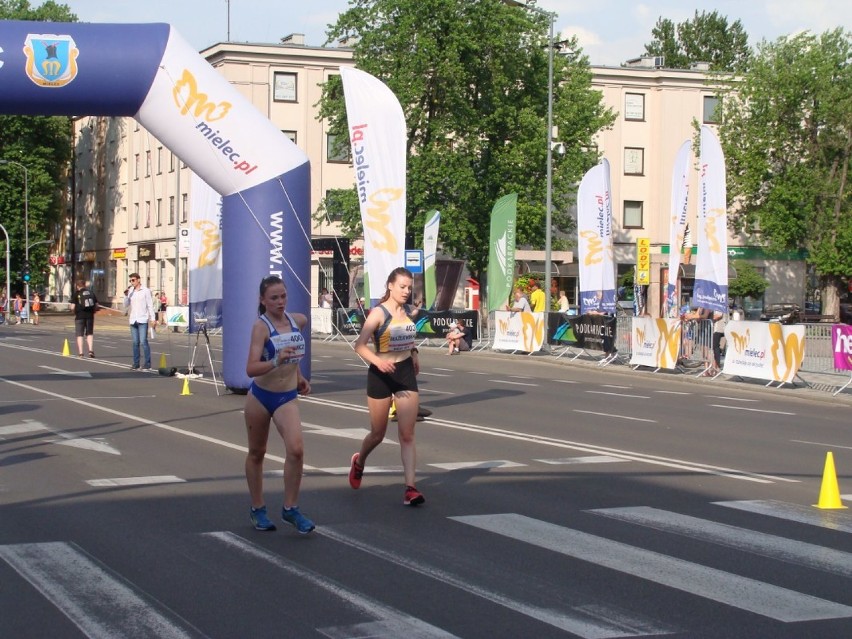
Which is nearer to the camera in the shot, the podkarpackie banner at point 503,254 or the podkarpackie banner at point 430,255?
the podkarpackie banner at point 503,254

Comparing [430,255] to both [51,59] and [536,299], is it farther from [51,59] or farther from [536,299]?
[51,59]

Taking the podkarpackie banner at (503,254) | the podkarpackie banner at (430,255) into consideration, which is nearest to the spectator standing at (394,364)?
the podkarpackie banner at (503,254)

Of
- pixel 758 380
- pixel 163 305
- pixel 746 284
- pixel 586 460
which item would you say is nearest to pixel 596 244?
pixel 758 380

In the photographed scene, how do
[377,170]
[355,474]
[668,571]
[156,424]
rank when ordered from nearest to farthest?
1. [668,571]
2. [355,474]
3. [156,424]
4. [377,170]

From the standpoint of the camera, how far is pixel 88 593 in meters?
6.52

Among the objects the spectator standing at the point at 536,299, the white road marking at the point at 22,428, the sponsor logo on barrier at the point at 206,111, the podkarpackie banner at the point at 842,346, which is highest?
the sponsor logo on barrier at the point at 206,111

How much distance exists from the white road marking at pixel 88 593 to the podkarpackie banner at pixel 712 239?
1906cm

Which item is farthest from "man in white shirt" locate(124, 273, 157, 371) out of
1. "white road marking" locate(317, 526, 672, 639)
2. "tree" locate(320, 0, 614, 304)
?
"tree" locate(320, 0, 614, 304)

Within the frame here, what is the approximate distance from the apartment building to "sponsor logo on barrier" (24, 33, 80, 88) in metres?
38.6

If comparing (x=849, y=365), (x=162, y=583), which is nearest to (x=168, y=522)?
(x=162, y=583)

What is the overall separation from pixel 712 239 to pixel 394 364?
54.8 ft

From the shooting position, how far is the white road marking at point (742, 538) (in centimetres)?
750

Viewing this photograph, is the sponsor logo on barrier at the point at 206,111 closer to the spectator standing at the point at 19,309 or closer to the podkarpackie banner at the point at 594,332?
the podkarpackie banner at the point at 594,332

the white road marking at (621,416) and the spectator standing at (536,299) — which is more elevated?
the spectator standing at (536,299)
